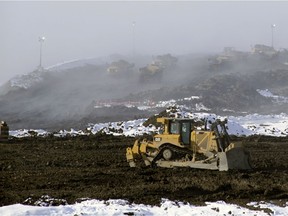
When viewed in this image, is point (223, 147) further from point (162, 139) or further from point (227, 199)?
point (227, 199)

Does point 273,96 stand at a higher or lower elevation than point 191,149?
higher

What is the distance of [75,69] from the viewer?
79812 mm

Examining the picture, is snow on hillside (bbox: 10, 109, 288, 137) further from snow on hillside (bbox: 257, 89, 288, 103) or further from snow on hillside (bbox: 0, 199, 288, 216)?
snow on hillside (bbox: 0, 199, 288, 216)

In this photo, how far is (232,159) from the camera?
13.0 m

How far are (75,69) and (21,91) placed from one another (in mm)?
20685

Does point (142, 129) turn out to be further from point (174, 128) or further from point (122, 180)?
point (122, 180)

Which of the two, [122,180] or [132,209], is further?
[122,180]

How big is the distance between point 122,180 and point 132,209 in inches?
134

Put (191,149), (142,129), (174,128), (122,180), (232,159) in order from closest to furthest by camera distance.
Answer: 1. (122,180)
2. (232,159)
3. (191,149)
4. (174,128)
5. (142,129)

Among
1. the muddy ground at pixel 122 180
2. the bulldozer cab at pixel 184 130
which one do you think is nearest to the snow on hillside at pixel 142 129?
the muddy ground at pixel 122 180

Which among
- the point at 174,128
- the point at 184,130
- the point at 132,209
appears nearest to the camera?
the point at 132,209

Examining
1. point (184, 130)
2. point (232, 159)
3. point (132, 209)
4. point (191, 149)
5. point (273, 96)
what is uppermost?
point (273, 96)

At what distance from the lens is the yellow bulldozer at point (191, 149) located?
13.1 m

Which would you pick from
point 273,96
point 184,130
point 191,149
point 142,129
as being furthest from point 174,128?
point 273,96
